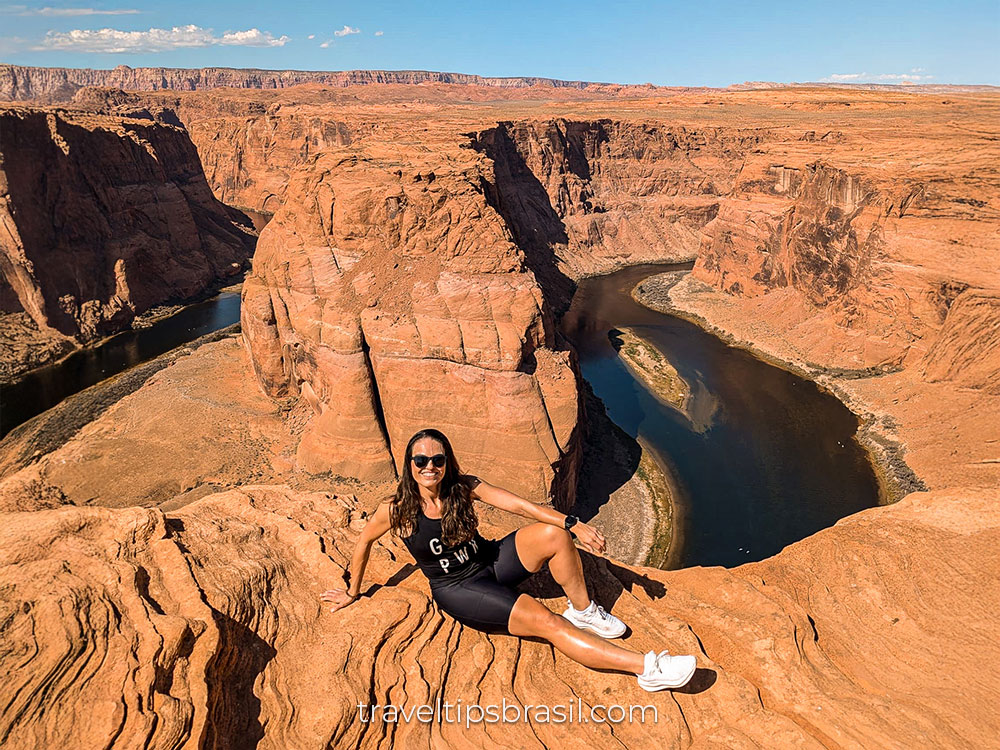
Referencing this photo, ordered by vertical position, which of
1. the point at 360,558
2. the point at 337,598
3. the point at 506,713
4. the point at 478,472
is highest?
the point at 360,558

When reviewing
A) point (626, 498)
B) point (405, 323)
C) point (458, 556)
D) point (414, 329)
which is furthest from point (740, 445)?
point (458, 556)

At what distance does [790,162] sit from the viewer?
58938 millimetres

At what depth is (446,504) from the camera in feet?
24.4

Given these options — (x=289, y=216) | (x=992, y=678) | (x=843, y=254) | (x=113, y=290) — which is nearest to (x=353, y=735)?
(x=992, y=678)

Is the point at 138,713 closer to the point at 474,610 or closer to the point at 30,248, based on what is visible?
the point at 474,610

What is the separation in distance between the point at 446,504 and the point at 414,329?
63.2ft

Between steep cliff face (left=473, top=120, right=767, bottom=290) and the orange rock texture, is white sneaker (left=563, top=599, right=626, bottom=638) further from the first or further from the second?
steep cliff face (left=473, top=120, right=767, bottom=290)

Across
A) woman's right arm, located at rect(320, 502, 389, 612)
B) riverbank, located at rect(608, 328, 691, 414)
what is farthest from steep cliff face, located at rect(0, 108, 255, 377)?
woman's right arm, located at rect(320, 502, 389, 612)

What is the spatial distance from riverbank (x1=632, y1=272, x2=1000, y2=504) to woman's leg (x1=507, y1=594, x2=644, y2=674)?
30.4 m

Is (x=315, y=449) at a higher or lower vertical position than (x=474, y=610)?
lower

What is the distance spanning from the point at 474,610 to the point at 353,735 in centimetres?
196

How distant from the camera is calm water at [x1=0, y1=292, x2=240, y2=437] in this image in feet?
139

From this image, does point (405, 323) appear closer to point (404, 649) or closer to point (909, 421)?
point (404, 649)

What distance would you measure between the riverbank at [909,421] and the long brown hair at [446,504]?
3160 cm
